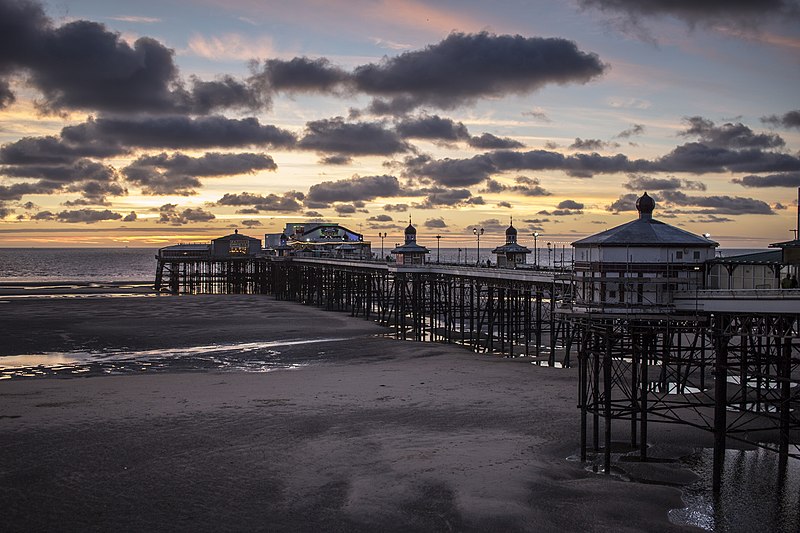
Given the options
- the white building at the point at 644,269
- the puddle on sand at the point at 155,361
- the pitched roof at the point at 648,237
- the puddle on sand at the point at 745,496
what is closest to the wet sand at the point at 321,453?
the puddle on sand at the point at 745,496

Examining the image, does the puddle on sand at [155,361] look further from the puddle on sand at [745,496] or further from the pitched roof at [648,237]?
the puddle on sand at [745,496]

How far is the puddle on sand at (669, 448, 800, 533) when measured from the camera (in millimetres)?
17125

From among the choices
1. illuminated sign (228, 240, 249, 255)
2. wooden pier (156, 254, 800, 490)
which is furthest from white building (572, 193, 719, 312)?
illuminated sign (228, 240, 249, 255)

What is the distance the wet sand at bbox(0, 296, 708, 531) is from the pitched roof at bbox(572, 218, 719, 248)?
21.8ft

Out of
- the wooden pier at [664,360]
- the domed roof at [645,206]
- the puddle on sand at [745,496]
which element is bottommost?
the puddle on sand at [745,496]

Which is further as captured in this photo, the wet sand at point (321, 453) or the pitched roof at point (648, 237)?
the pitched roof at point (648, 237)

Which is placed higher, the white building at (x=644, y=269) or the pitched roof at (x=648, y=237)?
the pitched roof at (x=648, y=237)

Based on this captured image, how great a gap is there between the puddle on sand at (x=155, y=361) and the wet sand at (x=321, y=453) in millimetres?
2401

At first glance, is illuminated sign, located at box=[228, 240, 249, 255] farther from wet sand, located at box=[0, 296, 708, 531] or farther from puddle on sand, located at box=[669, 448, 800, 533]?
puddle on sand, located at box=[669, 448, 800, 533]

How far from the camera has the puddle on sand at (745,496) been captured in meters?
17.1

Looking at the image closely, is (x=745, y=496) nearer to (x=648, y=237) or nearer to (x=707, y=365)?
(x=707, y=365)

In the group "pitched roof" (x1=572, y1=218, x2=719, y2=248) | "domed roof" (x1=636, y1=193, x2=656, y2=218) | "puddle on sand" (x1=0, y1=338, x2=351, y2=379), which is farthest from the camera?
"puddle on sand" (x1=0, y1=338, x2=351, y2=379)

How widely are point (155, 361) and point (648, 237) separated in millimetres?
28552

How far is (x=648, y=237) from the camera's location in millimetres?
23719
